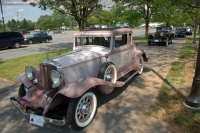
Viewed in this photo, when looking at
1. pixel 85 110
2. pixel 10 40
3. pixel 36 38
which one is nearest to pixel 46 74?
pixel 85 110

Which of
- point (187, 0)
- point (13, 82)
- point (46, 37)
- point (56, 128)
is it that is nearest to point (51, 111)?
point (56, 128)

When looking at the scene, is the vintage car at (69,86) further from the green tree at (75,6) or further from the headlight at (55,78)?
the green tree at (75,6)

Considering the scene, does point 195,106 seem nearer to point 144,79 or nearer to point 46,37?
point 144,79

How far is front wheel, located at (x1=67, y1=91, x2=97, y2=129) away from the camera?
3.15 m

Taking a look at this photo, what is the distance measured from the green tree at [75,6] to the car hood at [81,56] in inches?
267

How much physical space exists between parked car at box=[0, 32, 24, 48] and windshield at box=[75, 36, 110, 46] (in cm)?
1395

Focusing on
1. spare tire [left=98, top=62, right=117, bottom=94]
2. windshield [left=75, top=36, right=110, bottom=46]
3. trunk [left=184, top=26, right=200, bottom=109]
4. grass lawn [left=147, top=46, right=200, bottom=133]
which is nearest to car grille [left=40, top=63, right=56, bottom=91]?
spare tire [left=98, top=62, right=117, bottom=94]

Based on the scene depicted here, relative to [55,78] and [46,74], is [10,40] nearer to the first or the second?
[46,74]

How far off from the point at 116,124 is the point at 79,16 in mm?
9867

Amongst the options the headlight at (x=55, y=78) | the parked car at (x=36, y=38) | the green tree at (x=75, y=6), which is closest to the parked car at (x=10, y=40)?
the parked car at (x=36, y=38)

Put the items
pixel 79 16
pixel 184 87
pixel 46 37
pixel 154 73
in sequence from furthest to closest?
pixel 46 37
pixel 79 16
pixel 154 73
pixel 184 87

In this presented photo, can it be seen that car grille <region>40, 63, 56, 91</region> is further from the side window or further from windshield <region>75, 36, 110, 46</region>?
the side window

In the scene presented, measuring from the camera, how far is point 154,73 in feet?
22.8

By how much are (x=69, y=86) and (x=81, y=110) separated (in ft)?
1.77
